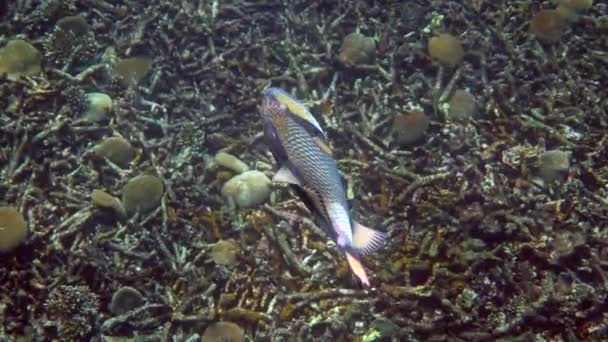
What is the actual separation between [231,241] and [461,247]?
5.58ft

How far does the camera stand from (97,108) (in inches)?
175

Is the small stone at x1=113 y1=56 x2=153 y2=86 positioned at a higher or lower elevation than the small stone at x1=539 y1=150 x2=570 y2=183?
higher

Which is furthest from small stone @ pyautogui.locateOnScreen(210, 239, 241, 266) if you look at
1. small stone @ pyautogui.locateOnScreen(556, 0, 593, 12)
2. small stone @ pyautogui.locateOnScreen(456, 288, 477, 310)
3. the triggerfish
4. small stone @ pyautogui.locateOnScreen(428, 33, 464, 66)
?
small stone @ pyautogui.locateOnScreen(556, 0, 593, 12)

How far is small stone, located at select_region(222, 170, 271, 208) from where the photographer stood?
3830 mm

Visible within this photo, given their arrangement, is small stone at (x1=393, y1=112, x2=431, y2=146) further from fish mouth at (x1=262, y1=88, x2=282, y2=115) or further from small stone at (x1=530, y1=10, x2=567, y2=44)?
fish mouth at (x1=262, y1=88, x2=282, y2=115)

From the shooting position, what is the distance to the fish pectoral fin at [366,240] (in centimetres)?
170

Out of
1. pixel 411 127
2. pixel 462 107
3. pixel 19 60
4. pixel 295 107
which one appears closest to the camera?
pixel 295 107

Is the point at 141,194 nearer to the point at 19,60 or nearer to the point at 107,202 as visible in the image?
the point at 107,202

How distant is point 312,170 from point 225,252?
2021 mm

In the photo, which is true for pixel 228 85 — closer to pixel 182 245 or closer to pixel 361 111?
pixel 361 111

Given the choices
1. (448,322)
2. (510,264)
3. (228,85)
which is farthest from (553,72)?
(228,85)

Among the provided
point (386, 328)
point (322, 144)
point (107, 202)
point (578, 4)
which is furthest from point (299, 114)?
point (578, 4)

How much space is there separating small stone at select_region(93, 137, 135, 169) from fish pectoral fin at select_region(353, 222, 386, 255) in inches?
119

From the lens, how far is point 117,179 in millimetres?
4129
